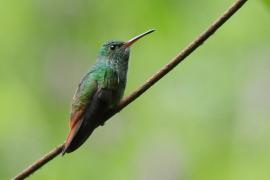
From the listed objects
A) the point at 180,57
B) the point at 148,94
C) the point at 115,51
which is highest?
the point at 180,57

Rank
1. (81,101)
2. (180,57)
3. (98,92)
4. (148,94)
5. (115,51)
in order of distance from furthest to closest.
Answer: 1. (148,94)
2. (115,51)
3. (98,92)
4. (81,101)
5. (180,57)

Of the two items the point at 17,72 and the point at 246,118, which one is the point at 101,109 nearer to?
the point at 246,118

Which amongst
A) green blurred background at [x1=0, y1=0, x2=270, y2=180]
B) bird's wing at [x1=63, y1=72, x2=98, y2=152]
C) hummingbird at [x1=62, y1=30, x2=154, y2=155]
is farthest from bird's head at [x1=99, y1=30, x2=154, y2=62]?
green blurred background at [x1=0, y1=0, x2=270, y2=180]

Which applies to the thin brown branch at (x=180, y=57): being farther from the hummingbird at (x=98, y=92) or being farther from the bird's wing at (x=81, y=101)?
the bird's wing at (x=81, y=101)

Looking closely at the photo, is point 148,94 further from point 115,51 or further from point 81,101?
point 81,101

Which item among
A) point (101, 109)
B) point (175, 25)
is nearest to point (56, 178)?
point (175, 25)

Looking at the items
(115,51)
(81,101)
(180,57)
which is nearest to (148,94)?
(115,51)
